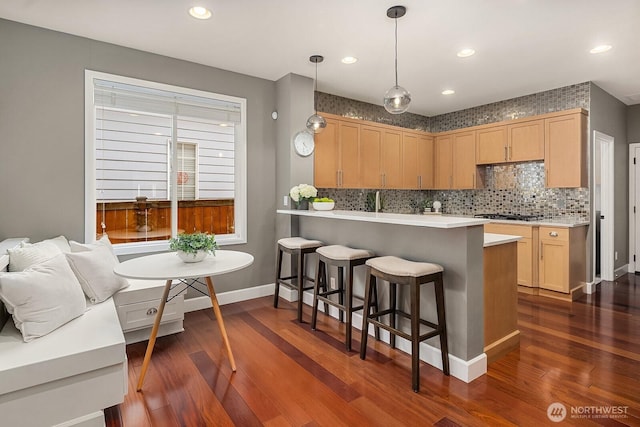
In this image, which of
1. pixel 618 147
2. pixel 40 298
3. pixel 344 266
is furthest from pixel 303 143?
pixel 618 147

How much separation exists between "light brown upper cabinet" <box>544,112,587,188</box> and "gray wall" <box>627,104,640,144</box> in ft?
5.53

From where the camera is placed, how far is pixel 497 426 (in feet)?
6.08

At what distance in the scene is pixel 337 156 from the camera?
15.0 feet

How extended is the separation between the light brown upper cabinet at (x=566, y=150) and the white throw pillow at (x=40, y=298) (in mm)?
5269

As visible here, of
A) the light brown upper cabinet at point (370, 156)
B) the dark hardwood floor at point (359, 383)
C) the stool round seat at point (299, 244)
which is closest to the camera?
the dark hardwood floor at point (359, 383)

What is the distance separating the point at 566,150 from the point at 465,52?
210cm

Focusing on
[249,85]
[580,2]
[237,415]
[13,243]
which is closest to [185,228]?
[13,243]

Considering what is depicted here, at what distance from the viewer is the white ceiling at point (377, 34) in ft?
8.52

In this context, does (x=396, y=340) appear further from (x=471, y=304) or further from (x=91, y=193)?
(x=91, y=193)

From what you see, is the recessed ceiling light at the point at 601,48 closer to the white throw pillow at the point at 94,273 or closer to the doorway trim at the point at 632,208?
→ the doorway trim at the point at 632,208

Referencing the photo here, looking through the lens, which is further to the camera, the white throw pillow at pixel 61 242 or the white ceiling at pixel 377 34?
the white throw pillow at pixel 61 242

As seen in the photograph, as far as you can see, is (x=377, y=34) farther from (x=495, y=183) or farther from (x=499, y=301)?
(x=495, y=183)

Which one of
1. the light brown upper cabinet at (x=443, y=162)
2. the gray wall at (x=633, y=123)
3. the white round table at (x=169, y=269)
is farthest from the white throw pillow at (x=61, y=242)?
the gray wall at (x=633, y=123)

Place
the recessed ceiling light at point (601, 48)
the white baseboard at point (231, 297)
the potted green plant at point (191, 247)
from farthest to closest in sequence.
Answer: the white baseboard at point (231, 297) < the recessed ceiling light at point (601, 48) < the potted green plant at point (191, 247)
